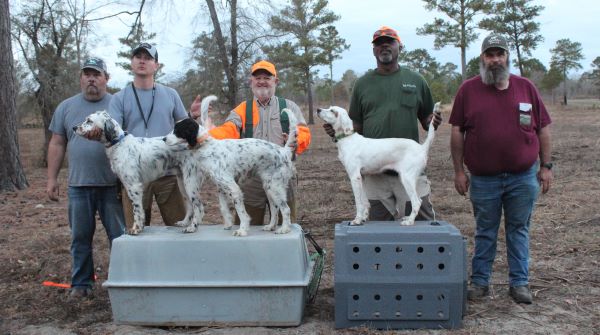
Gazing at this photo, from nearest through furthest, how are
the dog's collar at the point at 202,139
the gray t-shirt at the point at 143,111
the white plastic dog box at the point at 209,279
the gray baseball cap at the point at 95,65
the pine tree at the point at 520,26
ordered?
the white plastic dog box at the point at 209,279, the dog's collar at the point at 202,139, the gray t-shirt at the point at 143,111, the gray baseball cap at the point at 95,65, the pine tree at the point at 520,26

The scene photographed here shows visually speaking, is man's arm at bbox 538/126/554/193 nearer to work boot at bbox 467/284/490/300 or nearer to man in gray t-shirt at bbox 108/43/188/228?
work boot at bbox 467/284/490/300

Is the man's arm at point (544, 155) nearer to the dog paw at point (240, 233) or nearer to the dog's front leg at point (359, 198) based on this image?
the dog's front leg at point (359, 198)

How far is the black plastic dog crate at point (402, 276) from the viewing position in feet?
13.9

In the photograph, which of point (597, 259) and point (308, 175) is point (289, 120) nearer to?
point (597, 259)

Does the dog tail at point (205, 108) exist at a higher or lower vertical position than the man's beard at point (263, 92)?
lower

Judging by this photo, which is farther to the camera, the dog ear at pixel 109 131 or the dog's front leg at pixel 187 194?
the dog's front leg at pixel 187 194

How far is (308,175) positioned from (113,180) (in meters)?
9.51

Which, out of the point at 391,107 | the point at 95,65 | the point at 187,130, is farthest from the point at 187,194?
the point at 391,107

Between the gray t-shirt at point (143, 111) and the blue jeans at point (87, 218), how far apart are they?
0.72 m

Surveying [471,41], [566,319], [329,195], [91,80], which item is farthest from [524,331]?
[471,41]

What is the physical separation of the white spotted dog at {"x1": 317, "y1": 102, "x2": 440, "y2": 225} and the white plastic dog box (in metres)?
0.72

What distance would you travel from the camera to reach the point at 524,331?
429 centimetres

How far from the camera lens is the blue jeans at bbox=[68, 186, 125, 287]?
5293mm

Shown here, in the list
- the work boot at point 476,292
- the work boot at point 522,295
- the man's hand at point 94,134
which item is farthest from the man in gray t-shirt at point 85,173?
the work boot at point 522,295
